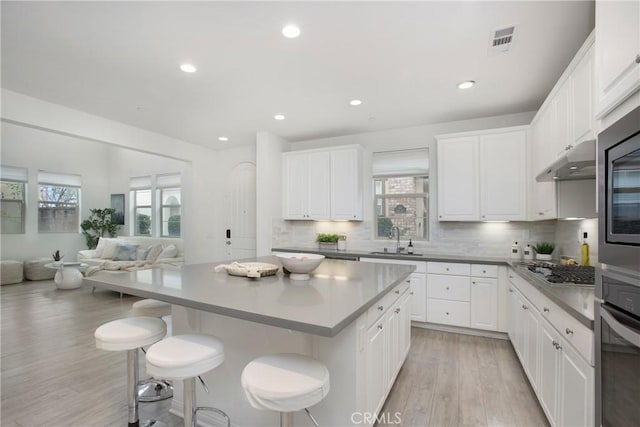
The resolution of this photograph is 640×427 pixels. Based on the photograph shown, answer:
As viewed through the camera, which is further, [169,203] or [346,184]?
[169,203]

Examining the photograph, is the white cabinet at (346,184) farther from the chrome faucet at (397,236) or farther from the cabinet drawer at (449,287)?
the cabinet drawer at (449,287)

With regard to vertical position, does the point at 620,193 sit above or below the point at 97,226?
above

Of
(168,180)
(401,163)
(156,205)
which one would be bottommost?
(156,205)

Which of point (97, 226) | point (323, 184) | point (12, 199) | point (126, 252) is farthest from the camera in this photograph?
point (97, 226)

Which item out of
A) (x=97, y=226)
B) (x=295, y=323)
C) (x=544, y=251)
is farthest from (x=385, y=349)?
(x=97, y=226)

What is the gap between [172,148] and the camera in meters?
5.38

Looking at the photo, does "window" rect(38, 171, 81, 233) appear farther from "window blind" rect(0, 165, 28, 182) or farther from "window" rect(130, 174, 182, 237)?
"window" rect(130, 174, 182, 237)

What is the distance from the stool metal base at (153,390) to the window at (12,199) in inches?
301

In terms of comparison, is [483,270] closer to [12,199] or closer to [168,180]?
[168,180]

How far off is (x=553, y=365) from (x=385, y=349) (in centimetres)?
99

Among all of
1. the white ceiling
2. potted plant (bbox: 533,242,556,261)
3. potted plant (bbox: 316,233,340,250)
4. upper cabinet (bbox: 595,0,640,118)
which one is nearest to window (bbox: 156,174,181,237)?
the white ceiling

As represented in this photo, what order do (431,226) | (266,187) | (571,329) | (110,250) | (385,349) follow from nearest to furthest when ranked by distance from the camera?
(571,329) < (385,349) < (431,226) < (266,187) < (110,250)

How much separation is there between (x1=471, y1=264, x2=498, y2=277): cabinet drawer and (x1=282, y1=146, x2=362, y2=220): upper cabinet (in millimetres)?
1757

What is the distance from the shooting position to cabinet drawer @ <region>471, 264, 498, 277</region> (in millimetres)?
3549
